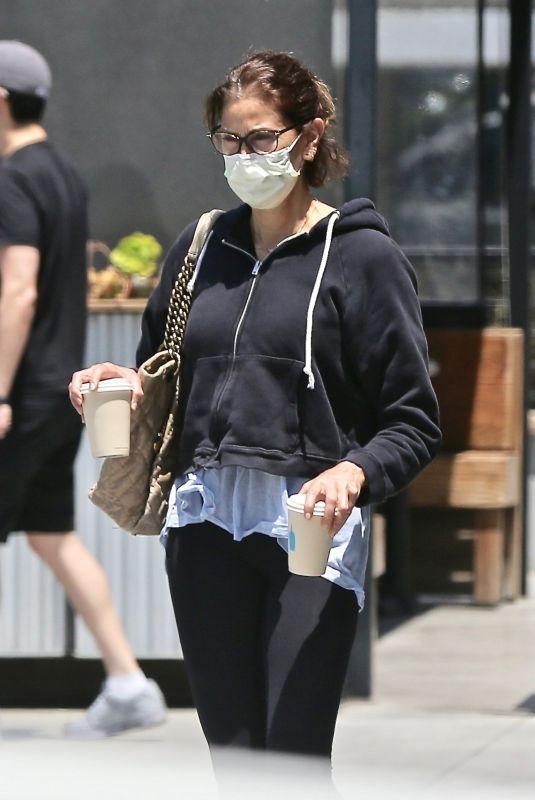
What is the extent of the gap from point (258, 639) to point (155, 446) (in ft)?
1.42

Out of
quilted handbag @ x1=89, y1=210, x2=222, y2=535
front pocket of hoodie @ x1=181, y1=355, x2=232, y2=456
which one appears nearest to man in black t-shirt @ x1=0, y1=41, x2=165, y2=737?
quilted handbag @ x1=89, y1=210, x2=222, y2=535

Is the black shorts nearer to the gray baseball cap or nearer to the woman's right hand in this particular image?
the gray baseball cap

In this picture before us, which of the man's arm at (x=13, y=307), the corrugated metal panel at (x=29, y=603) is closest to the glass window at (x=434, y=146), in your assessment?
the corrugated metal panel at (x=29, y=603)

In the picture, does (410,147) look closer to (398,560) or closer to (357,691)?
(398,560)

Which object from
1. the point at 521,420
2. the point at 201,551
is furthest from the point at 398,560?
the point at 201,551

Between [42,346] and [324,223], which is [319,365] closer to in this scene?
[324,223]

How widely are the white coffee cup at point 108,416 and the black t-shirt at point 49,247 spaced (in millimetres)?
1663

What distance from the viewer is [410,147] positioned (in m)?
7.11

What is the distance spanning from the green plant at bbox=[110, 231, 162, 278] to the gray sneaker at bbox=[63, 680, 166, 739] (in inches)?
51.0

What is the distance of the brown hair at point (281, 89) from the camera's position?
115 inches

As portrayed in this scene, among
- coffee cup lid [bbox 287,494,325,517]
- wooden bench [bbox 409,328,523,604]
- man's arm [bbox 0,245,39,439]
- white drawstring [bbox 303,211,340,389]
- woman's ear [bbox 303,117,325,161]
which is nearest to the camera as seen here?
coffee cup lid [bbox 287,494,325,517]

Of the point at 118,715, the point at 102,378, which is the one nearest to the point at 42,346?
the point at 118,715

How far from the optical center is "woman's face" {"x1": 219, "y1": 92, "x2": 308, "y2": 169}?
293 cm

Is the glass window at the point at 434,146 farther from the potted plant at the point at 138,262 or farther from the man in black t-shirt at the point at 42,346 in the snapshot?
the man in black t-shirt at the point at 42,346
